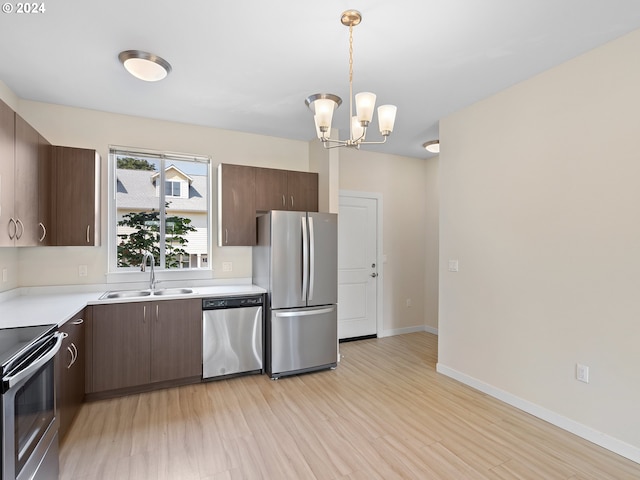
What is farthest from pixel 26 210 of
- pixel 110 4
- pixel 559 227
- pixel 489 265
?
pixel 559 227

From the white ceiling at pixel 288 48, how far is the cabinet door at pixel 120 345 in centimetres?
195

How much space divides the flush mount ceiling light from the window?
4.17ft

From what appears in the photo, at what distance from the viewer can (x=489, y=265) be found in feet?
10.3

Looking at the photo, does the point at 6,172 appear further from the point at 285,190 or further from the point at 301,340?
the point at 301,340

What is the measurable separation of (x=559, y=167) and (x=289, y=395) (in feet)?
9.67

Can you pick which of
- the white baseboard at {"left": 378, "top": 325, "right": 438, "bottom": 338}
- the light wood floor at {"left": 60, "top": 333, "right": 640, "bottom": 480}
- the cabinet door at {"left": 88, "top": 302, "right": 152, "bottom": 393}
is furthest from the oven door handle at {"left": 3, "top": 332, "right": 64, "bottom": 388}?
the white baseboard at {"left": 378, "top": 325, "right": 438, "bottom": 338}

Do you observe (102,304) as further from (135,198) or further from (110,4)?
(110,4)

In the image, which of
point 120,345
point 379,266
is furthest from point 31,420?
point 379,266

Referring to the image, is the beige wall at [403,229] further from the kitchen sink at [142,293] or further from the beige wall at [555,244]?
the kitchen sink at [142,293]

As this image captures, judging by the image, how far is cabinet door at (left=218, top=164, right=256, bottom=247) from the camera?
12.2 ft

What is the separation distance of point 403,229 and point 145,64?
3908 mm

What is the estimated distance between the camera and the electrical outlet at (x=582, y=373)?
2402 mm

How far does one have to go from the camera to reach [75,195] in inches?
123

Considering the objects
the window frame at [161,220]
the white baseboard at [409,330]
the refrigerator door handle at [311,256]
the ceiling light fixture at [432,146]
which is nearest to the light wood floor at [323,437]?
the refrigerator door handle at [311,256]
